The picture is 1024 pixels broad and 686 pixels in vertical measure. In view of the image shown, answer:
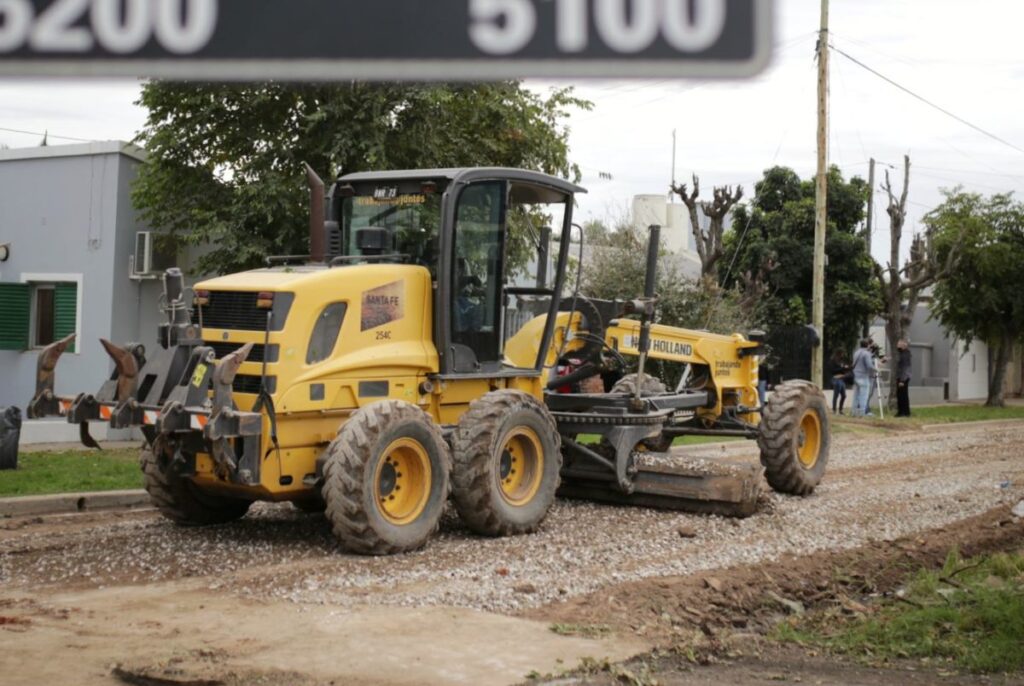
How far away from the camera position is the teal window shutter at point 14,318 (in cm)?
1925

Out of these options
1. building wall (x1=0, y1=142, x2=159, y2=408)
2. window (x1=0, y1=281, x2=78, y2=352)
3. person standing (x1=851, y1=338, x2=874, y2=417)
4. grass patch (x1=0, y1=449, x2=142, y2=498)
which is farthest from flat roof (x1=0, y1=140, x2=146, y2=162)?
person standing (x1=851, y1=338, x2=874, y2=417)

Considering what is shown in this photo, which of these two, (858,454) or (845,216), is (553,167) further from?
(845,216)

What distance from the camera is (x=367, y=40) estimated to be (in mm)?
1997

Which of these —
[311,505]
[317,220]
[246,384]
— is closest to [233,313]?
[246,384]

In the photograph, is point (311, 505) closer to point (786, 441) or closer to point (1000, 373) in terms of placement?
point (786, 441)

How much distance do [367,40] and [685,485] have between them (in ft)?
33.0

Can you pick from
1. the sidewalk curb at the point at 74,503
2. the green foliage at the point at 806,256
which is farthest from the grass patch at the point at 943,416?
the sidewalk curb at the point at 74,503

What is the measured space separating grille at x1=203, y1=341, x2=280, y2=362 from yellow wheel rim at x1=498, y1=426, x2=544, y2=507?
232 cm

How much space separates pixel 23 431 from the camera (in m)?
17.9

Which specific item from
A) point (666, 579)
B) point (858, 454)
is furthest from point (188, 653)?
point (858, 454)

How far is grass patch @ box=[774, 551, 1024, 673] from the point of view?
6824 millimetres

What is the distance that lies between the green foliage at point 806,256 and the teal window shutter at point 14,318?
22091 mm

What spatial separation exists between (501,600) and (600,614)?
70cm

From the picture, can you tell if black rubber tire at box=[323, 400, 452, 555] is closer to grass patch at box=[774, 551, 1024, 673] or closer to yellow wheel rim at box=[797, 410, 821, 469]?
grass patch at box=[774, 551, 1024, 673]
